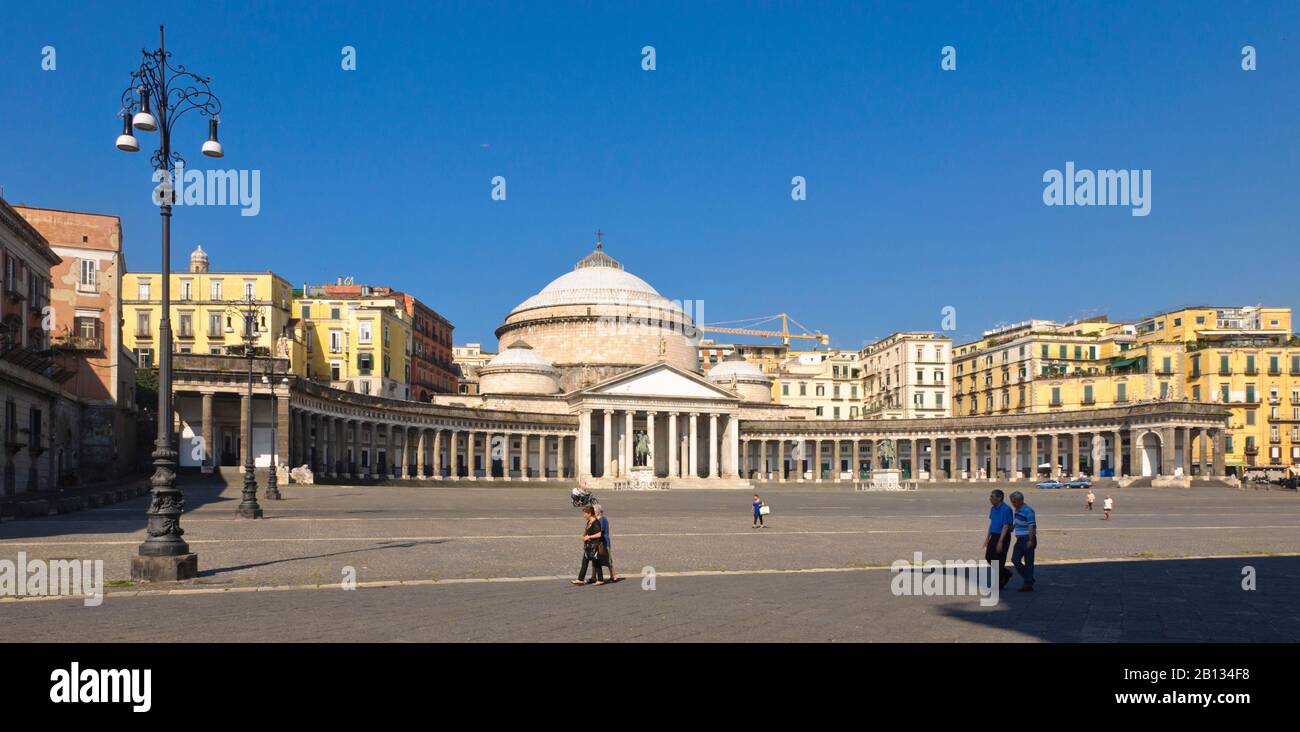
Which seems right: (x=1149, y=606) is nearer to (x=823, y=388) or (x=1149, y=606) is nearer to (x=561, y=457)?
(x=561, y=457)

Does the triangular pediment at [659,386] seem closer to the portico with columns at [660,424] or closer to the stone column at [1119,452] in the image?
the portico with columns at [660,424]

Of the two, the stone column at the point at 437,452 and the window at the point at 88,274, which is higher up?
the window at the point at 88,274

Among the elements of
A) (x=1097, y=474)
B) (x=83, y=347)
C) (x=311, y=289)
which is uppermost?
(x=311, y=289)

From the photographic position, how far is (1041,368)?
106 metres

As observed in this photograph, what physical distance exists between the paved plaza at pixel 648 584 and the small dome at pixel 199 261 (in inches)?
1917

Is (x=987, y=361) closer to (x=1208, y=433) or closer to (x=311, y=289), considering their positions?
(x=1208, y=433)

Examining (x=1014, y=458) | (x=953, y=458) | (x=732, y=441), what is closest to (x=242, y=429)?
(x=732, y=441)

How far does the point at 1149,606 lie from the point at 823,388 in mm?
123305

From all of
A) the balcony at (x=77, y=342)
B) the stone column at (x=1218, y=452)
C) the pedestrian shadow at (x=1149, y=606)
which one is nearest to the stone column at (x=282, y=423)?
the balcony at (x=77, y=342)

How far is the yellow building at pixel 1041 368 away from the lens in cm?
10306

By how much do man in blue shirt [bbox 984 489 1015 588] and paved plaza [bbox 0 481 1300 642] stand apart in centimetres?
83
